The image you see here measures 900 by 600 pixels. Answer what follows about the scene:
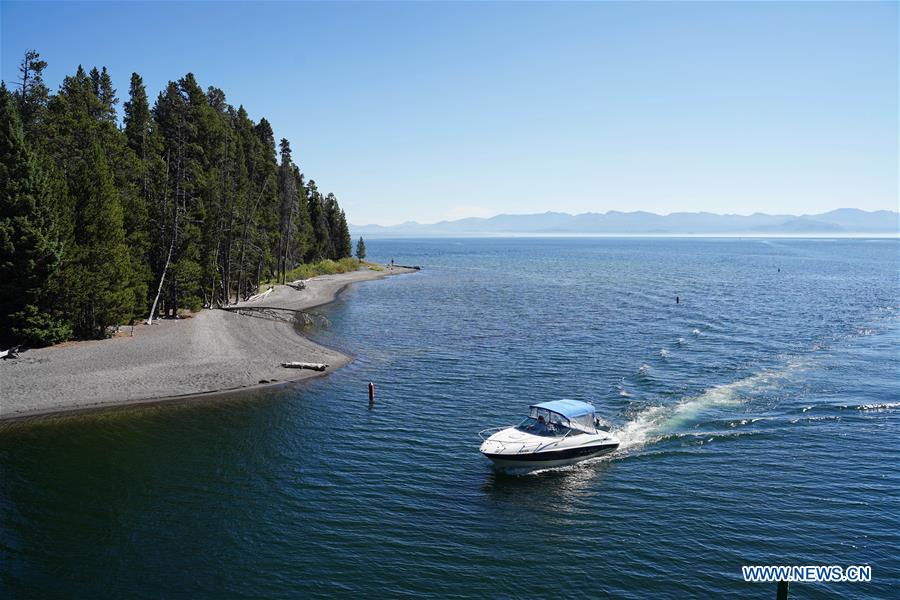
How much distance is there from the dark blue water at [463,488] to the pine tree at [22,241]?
43.2 ft

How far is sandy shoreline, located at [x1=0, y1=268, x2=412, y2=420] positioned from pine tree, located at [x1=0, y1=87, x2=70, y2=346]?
2.58 meters

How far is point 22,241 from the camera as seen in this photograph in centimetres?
4144

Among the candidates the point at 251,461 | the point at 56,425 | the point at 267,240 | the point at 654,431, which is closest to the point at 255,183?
the point at 267,240

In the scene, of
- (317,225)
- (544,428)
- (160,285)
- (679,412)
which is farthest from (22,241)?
(317,225)

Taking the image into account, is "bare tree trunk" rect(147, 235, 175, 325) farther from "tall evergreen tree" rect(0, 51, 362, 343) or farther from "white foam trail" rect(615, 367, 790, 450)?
"white foam trail" rect(615, 367, 790, 450)

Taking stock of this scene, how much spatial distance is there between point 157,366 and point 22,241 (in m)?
12.7

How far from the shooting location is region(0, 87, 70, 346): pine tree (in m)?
41.4

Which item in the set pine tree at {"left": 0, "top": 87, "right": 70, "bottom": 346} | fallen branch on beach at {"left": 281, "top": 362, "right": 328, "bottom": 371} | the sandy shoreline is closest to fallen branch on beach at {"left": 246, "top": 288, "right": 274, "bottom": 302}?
the sandy shoreline

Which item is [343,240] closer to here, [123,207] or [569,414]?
[123,207]

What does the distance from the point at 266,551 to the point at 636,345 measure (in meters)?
44.4

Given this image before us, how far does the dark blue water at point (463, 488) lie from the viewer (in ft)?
67.8

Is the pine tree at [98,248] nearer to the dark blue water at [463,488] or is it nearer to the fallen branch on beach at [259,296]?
the dark blue water at [463,488]

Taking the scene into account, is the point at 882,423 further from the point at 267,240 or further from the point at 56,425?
the point at 267,240

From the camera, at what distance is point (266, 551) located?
72.0 feet
